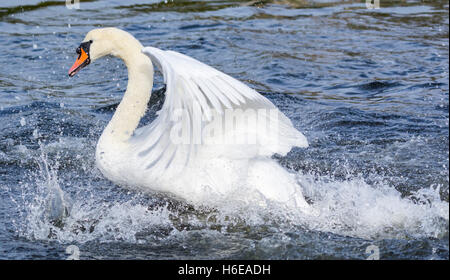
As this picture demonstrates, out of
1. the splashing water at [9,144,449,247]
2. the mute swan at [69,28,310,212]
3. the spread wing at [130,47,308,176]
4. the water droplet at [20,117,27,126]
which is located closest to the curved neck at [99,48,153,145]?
the mute swan at [69,28,310,212]

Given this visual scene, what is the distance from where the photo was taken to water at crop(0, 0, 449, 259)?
4867mm

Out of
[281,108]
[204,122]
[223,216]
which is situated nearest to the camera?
[204,122]

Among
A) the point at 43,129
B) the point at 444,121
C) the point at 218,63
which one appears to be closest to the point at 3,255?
the point at 43,129

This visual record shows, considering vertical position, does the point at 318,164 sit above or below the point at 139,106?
below

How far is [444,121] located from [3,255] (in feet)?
15.4

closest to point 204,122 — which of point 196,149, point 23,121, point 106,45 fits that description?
point 196,149

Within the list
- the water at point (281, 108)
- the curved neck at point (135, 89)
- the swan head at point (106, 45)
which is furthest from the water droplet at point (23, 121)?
the curved neck at point (135, 89)

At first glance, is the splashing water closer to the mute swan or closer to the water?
the water

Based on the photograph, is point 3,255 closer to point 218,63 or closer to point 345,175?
point 345,175

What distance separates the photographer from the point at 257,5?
42.1 ft

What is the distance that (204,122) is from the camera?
4816 millimetres

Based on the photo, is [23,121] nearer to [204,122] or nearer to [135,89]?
[135,89]

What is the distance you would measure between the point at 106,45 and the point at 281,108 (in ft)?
10.3

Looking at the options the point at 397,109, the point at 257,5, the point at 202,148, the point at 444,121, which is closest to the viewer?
the point at 202,148
